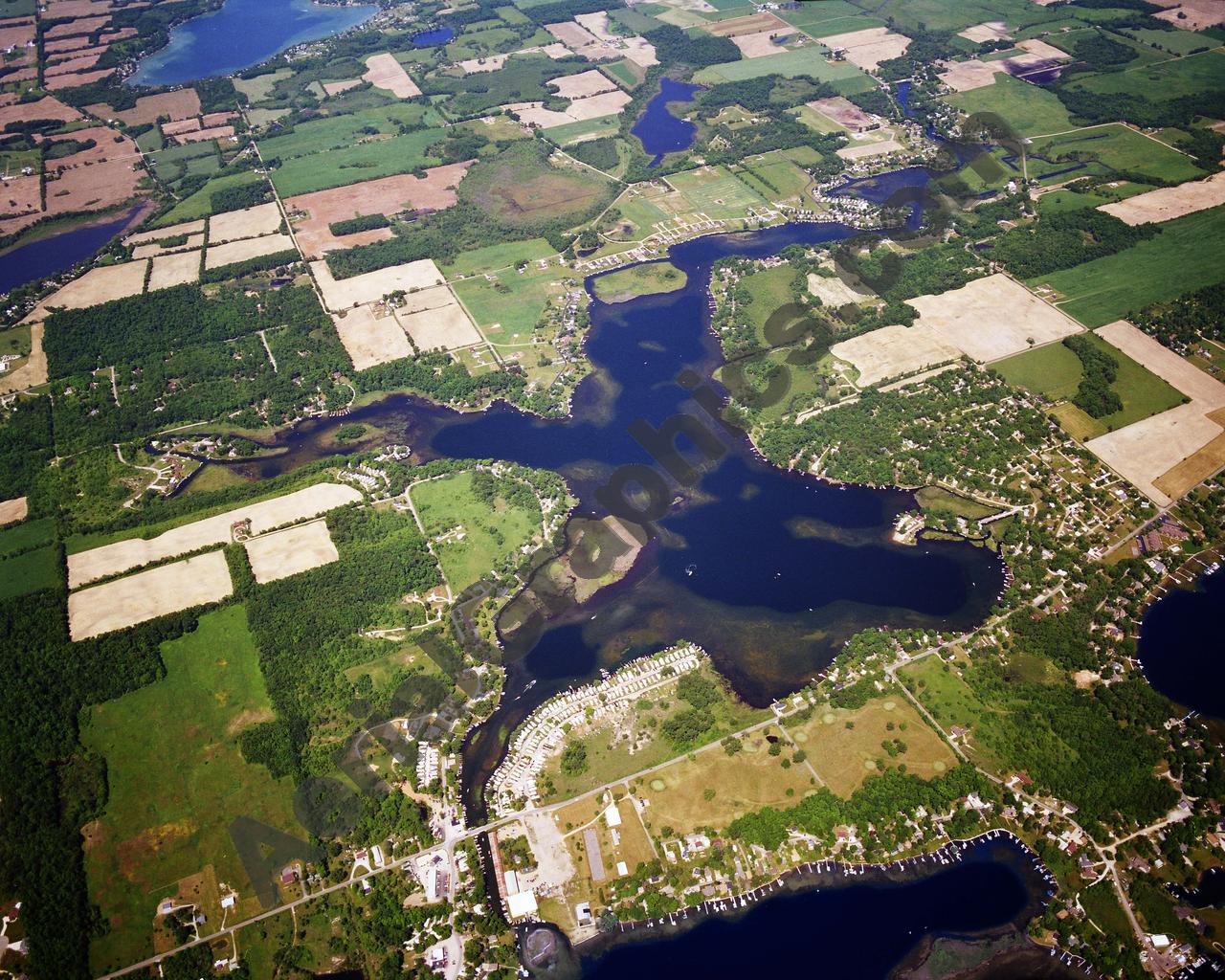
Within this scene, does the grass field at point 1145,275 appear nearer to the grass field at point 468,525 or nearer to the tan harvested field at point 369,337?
the grass field at point 468,525

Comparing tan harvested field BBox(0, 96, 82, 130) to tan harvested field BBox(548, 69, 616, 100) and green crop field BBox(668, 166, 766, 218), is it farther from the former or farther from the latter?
green crop field BBox(668, 166, 766, 218)

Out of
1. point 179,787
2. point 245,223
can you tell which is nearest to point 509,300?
point 245,223

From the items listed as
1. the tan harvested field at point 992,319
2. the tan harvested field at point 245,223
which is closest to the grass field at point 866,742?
the tan harvested field at point 992,319

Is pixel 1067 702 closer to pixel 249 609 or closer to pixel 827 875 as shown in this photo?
pixel 827 875

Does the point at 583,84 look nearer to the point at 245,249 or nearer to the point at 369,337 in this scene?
the point at 245,249

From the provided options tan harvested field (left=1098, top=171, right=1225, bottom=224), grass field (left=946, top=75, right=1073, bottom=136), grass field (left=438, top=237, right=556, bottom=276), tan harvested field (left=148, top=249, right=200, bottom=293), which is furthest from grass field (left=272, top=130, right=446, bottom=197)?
tan harvested field (left=1098, top=171, right=1225, bottom=224)

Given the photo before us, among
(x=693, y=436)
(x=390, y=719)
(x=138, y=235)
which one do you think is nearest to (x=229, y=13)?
(x=138, y=235)
